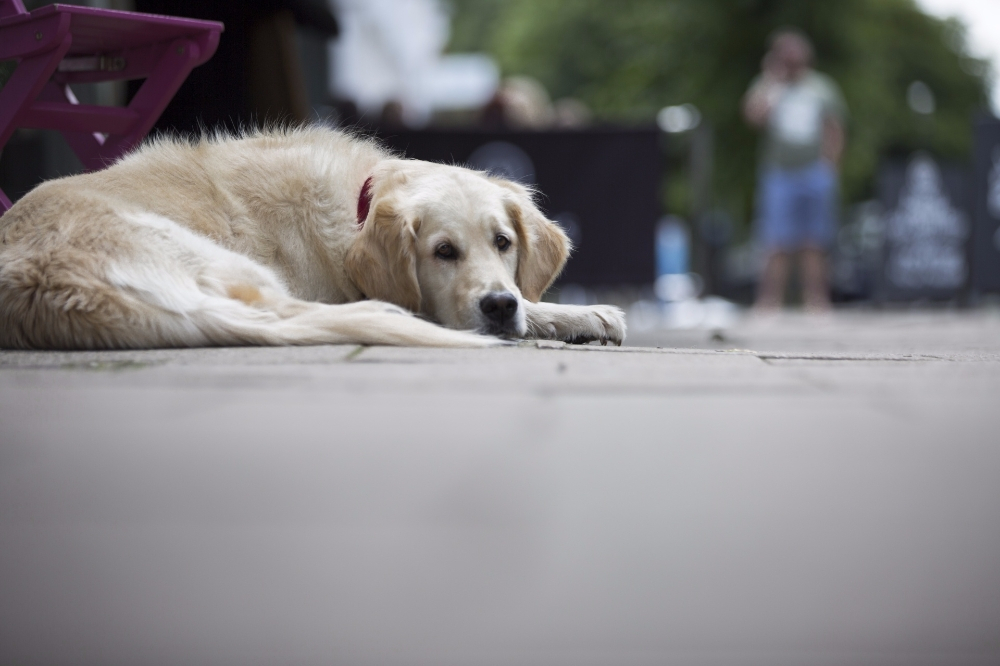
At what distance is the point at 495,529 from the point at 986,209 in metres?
9.07

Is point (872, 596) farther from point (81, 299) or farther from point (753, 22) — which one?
point (753, 22)

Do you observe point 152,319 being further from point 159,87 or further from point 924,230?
point 924,230

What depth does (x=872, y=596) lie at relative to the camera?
180 centimetres

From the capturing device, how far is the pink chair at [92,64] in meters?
3.40

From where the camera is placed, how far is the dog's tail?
2803 millimetres

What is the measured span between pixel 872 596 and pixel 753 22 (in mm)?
20032

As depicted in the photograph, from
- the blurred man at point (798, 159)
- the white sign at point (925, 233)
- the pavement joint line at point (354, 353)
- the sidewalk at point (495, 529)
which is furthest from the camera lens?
the white sign at point (925, 233)

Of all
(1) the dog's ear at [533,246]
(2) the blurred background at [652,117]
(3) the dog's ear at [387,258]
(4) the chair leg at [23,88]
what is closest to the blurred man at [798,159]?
→ (2) the blurred background at [652,117]

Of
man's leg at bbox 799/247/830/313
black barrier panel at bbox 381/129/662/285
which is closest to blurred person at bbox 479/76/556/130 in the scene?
black barrier panel at bbox 381/129/662/285

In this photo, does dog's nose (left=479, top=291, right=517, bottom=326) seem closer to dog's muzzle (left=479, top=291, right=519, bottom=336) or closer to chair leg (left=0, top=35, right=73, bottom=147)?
dog's muzzle (left=479, top=291, right=519, bottom=336)

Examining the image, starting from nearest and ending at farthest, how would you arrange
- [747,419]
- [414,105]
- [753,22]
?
[747,419], [414,105], [753,22]

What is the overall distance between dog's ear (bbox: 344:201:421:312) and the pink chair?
1.05 meters

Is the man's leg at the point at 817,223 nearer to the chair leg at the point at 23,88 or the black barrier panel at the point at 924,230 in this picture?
the black barrier panel at the point at 924,230

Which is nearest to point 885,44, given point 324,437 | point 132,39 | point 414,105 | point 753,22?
point 753,22
